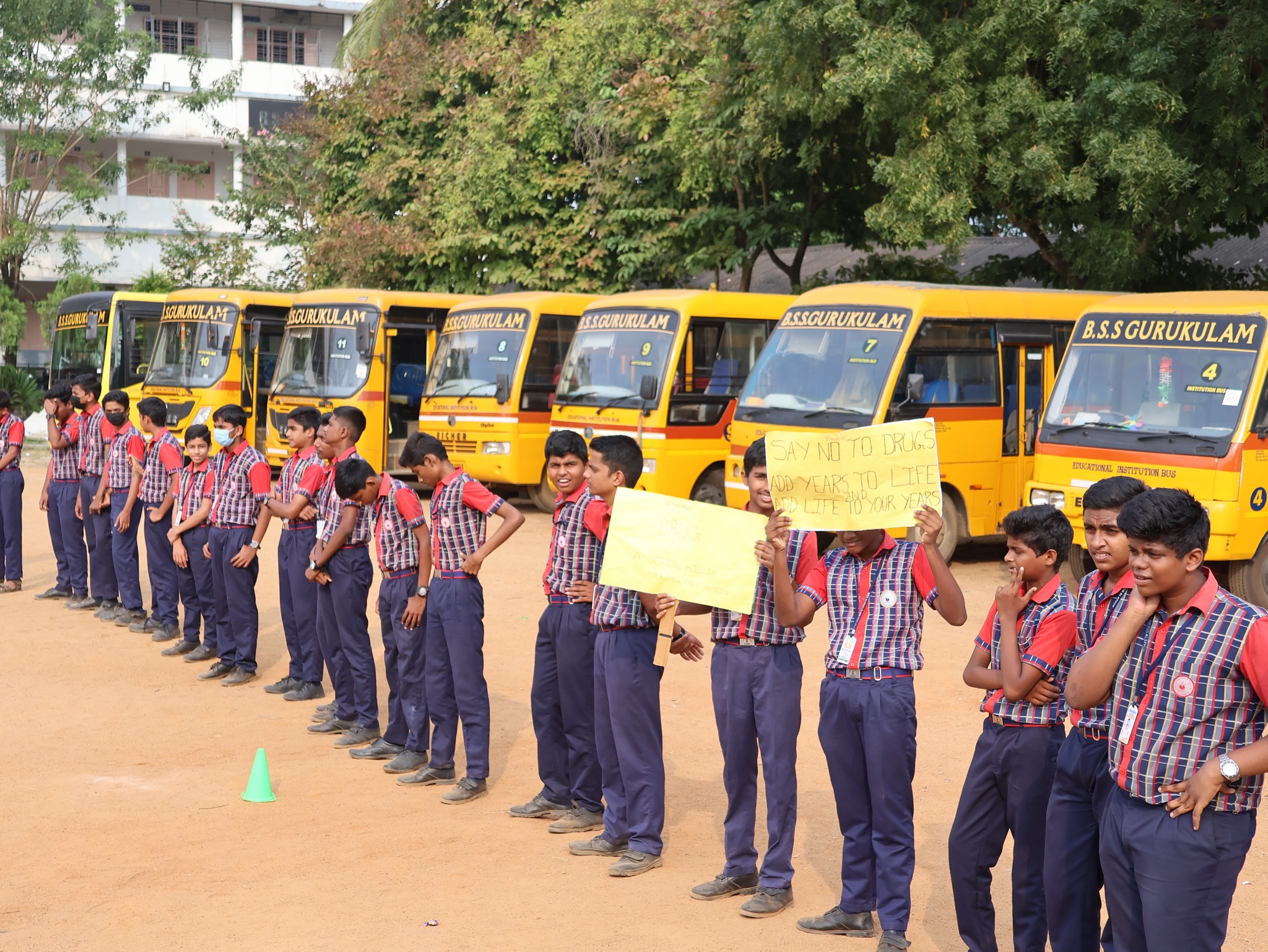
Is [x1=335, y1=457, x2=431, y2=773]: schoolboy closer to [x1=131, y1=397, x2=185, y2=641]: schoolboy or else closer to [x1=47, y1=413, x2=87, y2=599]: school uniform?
[x1=131, y1=397, x2=185, y2=641]: schoolboy

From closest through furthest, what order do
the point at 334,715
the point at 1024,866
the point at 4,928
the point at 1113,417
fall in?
the point at 1024,866 < the point at 4,928 < the point at 334,715 < the point at 1113,417

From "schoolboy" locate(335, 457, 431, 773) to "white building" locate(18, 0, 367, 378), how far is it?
31912 millimetres

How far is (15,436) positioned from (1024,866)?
10250 mm

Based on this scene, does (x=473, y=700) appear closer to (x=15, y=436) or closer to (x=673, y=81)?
(x=15, y=436)

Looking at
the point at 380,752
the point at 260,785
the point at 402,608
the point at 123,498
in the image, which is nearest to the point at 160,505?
the point at 123,498

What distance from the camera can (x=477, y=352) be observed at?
56.7 feet

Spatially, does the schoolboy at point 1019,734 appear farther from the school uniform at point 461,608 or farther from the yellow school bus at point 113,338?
the yellow school bus at point 113,338

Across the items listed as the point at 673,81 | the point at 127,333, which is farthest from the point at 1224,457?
the point at 127,333

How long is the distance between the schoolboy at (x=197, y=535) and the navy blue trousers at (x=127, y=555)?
122 cm

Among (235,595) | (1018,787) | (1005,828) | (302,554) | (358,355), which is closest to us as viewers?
(1018,787)

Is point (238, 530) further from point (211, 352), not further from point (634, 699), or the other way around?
point (211, 352)

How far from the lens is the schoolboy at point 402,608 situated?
6.78 m

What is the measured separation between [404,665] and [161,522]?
4.09 meters

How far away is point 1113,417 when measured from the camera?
10.8 m
